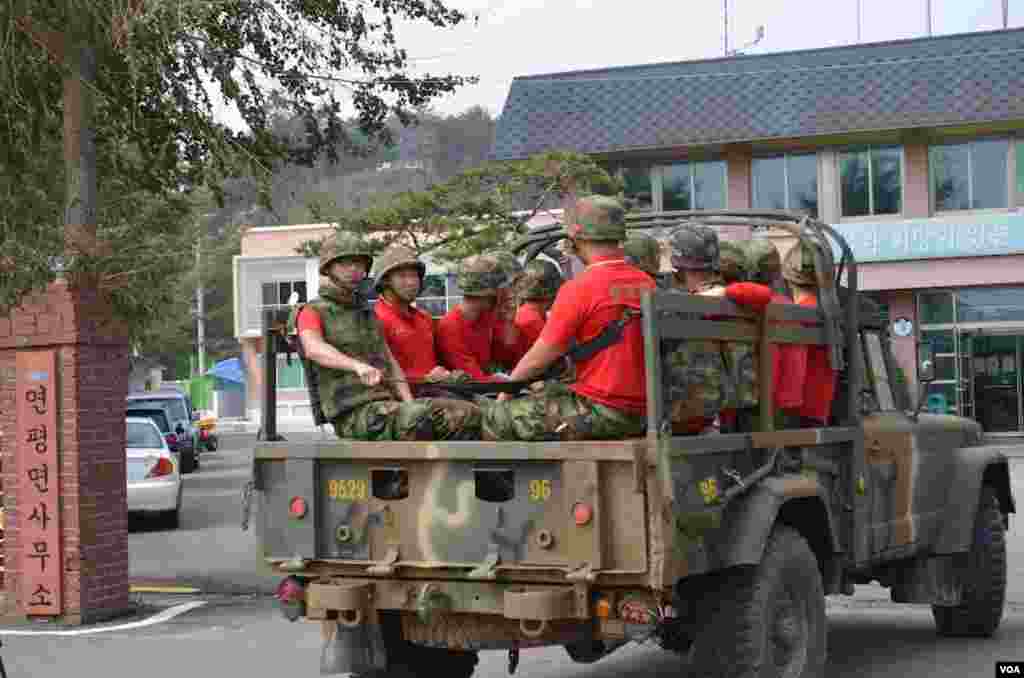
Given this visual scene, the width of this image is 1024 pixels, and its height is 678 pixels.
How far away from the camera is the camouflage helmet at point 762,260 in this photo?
855 centimetres

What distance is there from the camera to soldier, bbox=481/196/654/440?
6.85 m

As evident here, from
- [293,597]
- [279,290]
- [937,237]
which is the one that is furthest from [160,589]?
[279,290]

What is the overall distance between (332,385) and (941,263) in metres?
30.5

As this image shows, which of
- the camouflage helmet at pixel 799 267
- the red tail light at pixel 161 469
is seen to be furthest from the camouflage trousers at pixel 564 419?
the red tail light at pixel 161 469

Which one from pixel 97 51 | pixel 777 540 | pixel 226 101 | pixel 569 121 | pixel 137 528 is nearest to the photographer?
pixel 777 540

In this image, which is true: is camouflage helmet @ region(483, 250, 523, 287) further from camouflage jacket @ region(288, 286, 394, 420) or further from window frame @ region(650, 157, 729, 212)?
window frame @ region(650, 157, 729, 212)

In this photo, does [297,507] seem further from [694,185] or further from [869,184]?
[694,185]

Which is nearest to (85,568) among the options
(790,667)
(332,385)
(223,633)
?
(223,633)

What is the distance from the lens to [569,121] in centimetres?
3812

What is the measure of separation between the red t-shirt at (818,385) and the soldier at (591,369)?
5.08 feet

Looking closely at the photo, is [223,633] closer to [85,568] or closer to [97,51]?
[85,568]

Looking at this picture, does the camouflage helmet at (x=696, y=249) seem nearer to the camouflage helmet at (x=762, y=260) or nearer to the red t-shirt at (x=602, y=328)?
the camouflage helmet at (x=762, y=260)

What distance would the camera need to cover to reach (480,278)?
823 cm

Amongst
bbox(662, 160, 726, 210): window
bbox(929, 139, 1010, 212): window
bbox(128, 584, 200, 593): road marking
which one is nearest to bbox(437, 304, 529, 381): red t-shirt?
bbox(128, 584, 200, 593): road marking
